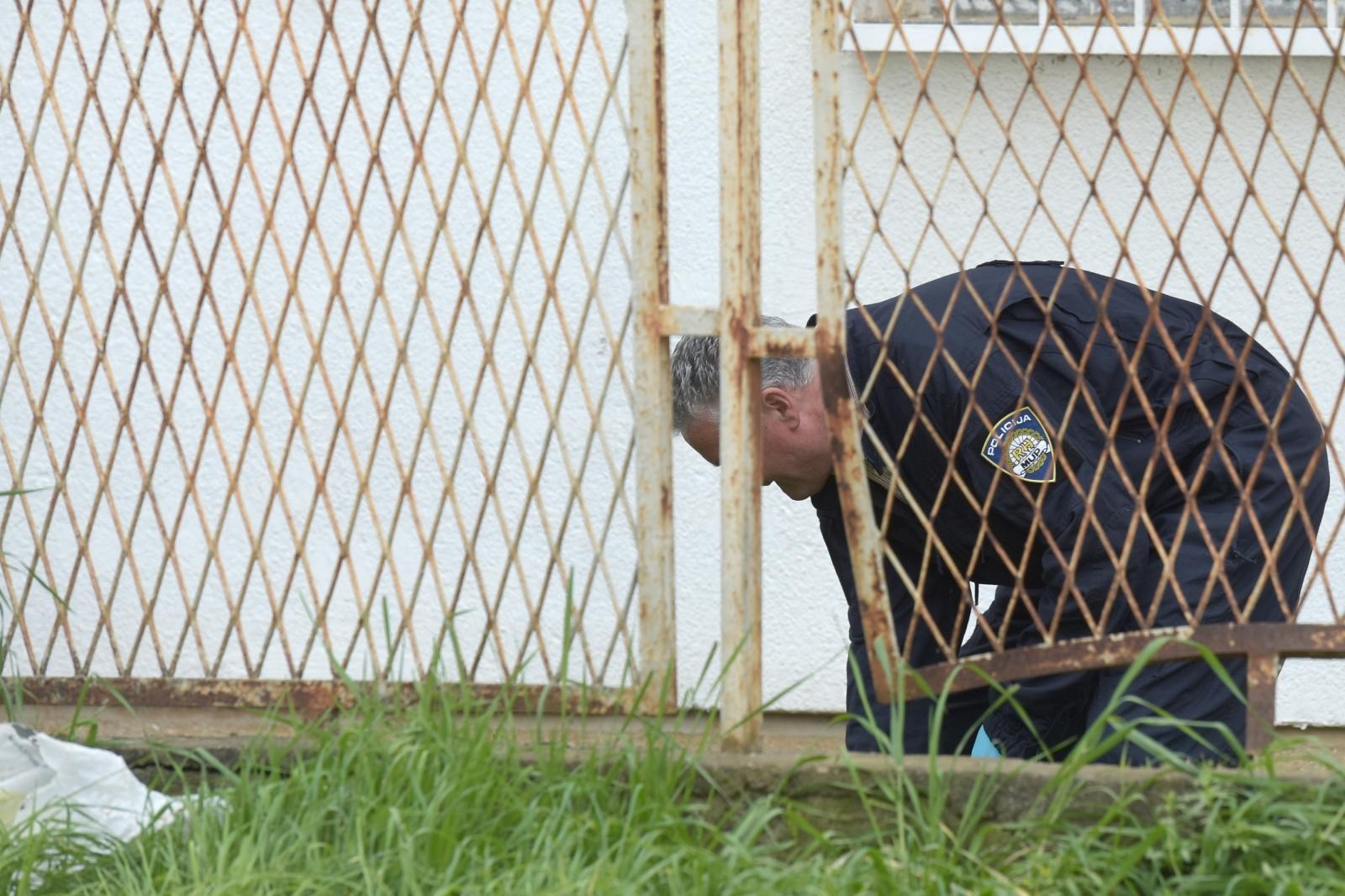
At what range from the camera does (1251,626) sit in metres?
2.30

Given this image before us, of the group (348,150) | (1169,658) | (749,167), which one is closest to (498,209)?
(348,150)

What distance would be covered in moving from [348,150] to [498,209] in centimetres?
43

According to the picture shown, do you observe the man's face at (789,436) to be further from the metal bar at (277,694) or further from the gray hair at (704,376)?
the metal bar at (277,694)

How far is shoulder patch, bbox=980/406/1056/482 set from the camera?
9.09ft

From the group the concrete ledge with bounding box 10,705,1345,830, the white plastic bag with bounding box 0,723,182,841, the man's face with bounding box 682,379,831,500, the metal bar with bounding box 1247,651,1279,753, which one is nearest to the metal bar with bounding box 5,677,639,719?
the concrete ledge with bounding box 10,705,1345,830

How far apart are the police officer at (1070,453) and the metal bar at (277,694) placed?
1.98ft

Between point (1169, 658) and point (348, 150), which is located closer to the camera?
point (1169, 658)

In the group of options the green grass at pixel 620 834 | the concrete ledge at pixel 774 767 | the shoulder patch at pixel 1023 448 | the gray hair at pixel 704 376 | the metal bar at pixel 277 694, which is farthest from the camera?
the gray hair at pixel 704 376

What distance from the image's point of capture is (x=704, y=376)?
2961 mm

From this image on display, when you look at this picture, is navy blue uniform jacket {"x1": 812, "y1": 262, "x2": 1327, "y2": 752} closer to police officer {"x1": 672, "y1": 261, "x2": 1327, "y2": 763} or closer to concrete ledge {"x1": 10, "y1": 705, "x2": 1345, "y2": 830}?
police officer {"x1": 672, "y1": 261, "x2": 1327, "y2": 763}

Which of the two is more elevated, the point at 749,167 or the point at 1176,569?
the point at 749,167

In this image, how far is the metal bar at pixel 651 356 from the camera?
93.2 inches

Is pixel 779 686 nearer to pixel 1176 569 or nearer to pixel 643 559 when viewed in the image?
pixel 1176 569

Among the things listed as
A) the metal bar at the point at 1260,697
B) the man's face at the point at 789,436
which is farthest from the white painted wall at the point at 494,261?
the metal bar at the point at 1260,697
